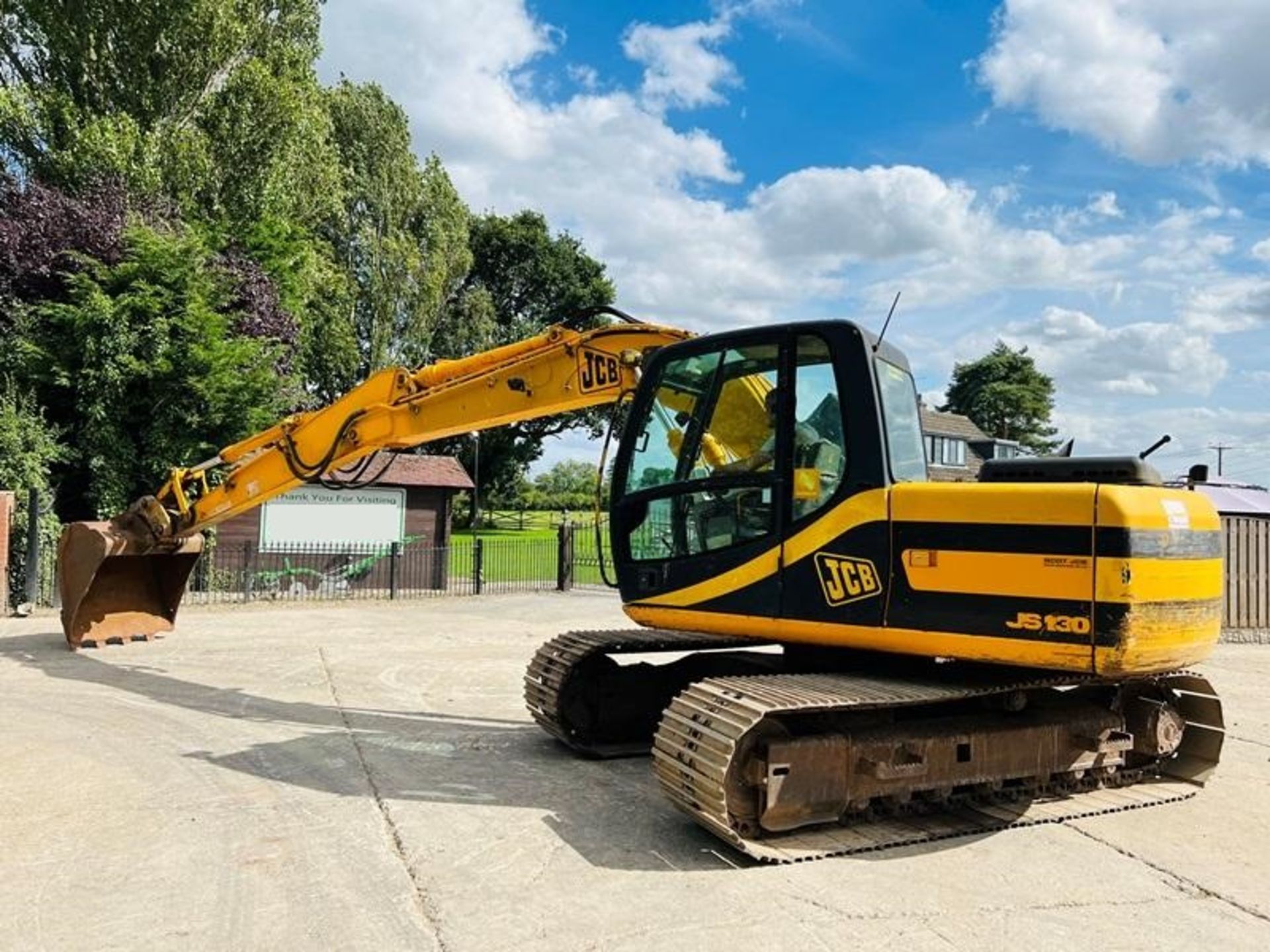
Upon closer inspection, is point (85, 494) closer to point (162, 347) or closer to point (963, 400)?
point (162, 347)

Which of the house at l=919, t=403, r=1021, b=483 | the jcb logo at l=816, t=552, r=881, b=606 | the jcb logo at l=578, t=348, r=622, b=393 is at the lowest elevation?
the jcb logo at l=816, t=552, r=881, b=606

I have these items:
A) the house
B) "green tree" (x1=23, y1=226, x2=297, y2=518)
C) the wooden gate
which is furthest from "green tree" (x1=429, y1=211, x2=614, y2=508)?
the wooden gate

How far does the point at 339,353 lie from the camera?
30703 mm

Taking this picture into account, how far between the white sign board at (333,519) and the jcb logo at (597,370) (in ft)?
47.9

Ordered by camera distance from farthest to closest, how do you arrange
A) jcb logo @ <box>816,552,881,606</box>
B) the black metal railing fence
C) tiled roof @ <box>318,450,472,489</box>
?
tiled roof @ <box>318,450,472,489</box> < the black metal railing fence < jcb logo @ <box>816,552,881,606</box>

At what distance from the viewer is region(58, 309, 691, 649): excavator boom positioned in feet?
22.0

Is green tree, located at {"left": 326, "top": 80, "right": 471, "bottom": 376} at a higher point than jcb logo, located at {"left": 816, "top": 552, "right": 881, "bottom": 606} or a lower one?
higher

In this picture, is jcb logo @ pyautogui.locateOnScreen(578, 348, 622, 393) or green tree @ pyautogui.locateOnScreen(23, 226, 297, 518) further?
green tree @ pyautogui.locateOnScreen(23, 226, 297, 518)

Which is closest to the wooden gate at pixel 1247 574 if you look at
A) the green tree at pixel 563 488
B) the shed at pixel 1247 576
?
the shed at pixel 1247 576

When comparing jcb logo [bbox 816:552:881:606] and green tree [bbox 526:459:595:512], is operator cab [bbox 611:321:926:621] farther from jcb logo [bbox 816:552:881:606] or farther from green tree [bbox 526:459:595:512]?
green tree [bbox 526:459:595:512]

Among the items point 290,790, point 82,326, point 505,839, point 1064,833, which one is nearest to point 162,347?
point 82,326

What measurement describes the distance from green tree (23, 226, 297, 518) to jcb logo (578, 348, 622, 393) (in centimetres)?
1365

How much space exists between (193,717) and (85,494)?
41.7ft

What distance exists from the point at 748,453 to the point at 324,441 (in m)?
4.50
